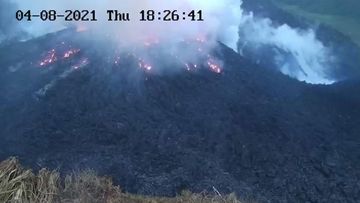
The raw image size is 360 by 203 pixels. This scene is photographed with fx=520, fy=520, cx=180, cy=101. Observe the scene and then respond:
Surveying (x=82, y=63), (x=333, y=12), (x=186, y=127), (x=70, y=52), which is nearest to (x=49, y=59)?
(x=70, y=52)

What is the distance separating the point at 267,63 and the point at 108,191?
33.6m

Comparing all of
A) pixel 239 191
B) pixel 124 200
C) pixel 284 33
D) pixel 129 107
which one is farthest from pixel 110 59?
pixel 124 200

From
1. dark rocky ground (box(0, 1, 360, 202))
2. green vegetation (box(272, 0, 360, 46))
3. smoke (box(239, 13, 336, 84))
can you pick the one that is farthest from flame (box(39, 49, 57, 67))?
green vegetation (box(272, 0, 360, 46))

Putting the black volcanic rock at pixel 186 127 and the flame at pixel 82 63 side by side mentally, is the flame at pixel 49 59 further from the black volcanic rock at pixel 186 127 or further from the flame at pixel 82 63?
the flame at pixel 82 63

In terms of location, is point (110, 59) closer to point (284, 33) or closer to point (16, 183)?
point (284, 33)

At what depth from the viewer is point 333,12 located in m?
59.3

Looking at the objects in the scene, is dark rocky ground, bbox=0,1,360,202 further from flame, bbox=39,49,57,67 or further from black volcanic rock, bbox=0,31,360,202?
flame, bbox=39,49,57,67

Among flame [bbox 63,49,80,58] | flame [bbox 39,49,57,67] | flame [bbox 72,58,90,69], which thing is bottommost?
flame [bbox 39,49,57,67]

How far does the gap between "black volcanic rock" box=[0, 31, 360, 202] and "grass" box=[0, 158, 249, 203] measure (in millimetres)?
12821

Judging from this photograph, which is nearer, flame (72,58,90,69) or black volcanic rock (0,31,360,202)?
black volcanic rock (0,31,360,202)

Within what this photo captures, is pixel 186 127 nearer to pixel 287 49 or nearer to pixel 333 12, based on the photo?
pixel 287 49

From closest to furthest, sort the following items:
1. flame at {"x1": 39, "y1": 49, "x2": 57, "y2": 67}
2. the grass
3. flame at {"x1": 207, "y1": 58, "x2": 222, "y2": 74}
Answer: the grass < flame at {"x1": 207, "y1": 58, "x2": 222, "y2": 74} < flame at {"x1": 39, "y1": 49, "x2": 57, "y2": 67}

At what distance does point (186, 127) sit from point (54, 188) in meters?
18.1

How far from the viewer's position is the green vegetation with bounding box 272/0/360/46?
53562 millimetres
